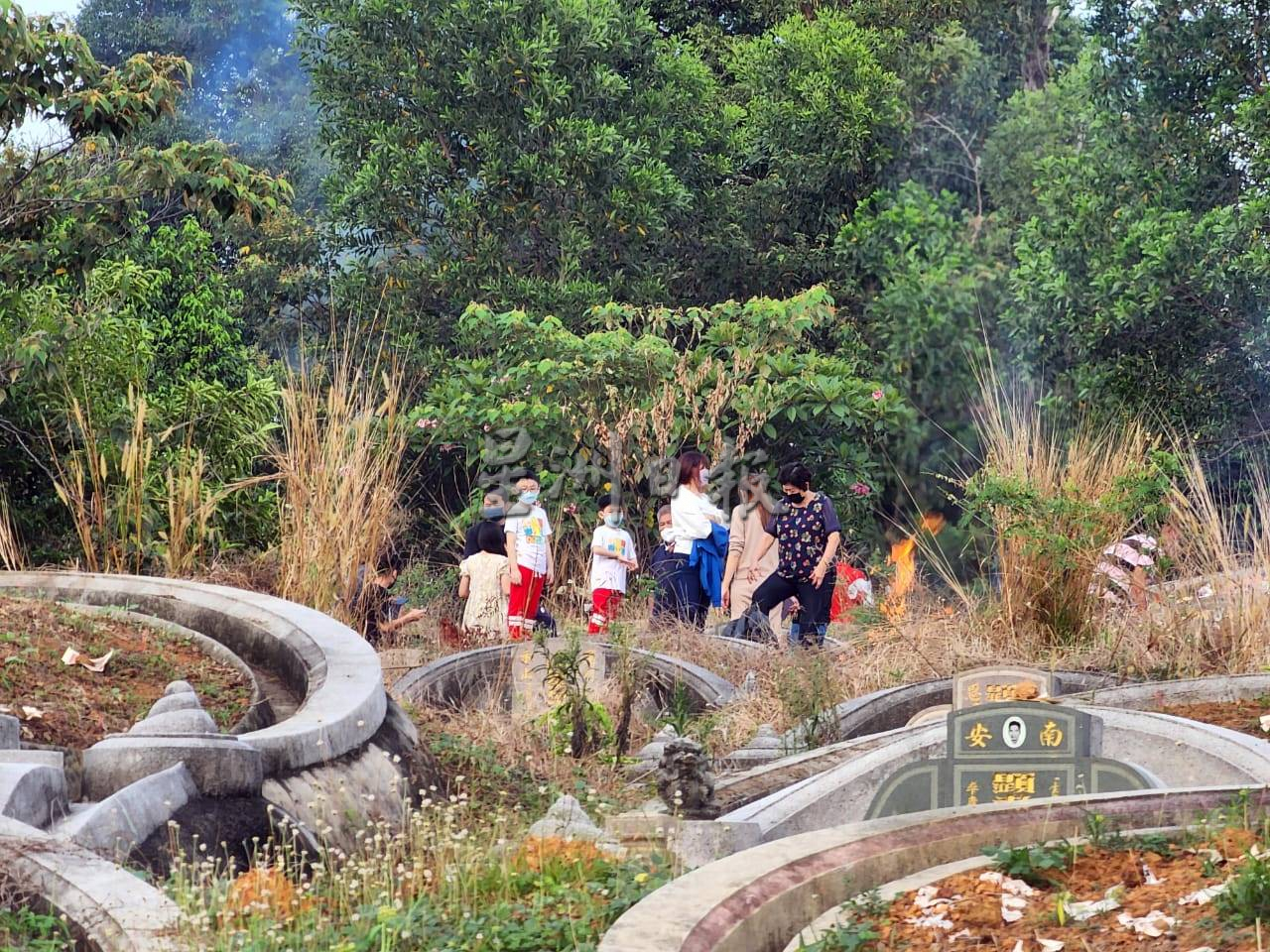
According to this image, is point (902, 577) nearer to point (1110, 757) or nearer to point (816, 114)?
point (816, 114)

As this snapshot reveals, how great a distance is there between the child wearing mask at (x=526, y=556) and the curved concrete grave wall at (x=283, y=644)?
9.71ft

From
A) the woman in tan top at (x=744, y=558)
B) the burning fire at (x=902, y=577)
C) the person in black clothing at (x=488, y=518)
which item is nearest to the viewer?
the burning fire at (x=902, y=577)

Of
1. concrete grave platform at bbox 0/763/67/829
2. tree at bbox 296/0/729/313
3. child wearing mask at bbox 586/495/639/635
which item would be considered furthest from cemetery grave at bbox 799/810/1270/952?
tree at bbox 296/0/729/313

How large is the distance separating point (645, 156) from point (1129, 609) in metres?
10.9

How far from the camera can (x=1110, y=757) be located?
22.8ft

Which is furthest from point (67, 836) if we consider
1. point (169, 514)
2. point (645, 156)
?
point (645, 156)

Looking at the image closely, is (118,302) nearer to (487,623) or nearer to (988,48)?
(487,623)

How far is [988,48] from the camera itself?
75.1ft

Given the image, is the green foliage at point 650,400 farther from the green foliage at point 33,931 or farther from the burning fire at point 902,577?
the green foliage at point 33,931

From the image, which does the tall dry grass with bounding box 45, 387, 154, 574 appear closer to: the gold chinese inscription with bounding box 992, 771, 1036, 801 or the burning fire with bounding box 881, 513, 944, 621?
the burning fire with bounding box 881, 513, 944, 621

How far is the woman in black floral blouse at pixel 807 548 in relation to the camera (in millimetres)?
10508

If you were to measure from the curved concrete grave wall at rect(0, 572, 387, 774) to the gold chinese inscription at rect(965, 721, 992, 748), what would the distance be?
2.16m

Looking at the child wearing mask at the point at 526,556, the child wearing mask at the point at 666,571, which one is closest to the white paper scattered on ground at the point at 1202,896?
the child wearing mask at the point at 526,556

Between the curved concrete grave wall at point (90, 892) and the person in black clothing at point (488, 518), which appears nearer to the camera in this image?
the curved concrete grave wall at point (90, 892)
